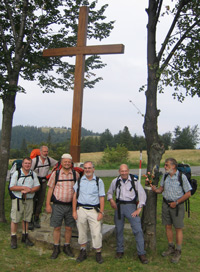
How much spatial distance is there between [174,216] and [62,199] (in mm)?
1993

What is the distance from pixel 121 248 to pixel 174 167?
1.73 meters

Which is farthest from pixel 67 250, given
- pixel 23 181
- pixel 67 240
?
pixel 23 181

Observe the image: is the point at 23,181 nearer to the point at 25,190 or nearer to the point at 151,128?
the point at 25,190

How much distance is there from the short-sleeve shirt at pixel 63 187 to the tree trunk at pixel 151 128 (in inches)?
58.6

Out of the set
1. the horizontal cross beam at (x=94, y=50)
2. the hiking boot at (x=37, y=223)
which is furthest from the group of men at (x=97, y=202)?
the horizontal cross beam at (x=94, y=50)

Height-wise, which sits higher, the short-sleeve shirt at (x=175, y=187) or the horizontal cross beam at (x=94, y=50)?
the horizontal cross beam at (x=94, y=50)

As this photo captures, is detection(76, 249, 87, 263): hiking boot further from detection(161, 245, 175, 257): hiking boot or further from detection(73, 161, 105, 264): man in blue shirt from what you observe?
detection(161, 245, 175, 257): hiking boot

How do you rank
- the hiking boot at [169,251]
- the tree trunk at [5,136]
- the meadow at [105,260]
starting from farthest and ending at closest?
1. the tree trunk at [5,136]
2. the hiking boot at [169,251]
3. the meadow at [105,260]

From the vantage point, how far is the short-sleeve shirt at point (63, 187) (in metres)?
4.84

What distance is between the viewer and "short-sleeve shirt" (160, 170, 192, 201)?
15.4ft

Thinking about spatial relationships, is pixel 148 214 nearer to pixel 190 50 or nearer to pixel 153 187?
pixel 153 187

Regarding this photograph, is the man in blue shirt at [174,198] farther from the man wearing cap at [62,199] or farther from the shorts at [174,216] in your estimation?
the man wearing cap at [62,199]

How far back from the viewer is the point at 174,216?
4.78 meters

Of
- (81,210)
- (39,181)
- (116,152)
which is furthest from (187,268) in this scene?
(116,152)
